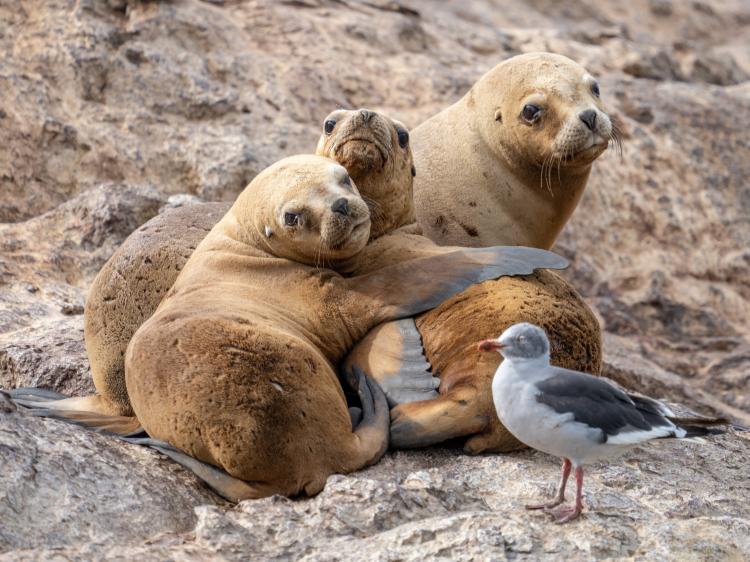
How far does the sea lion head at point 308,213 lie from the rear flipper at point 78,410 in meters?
0.99

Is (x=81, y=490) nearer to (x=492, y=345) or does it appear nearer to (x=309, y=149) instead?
(x=492, y=345)

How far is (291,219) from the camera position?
5.77 m

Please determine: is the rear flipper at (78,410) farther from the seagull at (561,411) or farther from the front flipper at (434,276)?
the seagull at (561,411)

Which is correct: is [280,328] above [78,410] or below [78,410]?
above

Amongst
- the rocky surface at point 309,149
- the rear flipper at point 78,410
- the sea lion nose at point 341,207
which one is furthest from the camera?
the sea lion nose at point 341,207

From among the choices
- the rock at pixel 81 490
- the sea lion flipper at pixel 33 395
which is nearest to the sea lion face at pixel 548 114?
the sea lion flipper at pixel 33 395

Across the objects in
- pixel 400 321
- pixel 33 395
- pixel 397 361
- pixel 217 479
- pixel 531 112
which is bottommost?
pixel 33 395

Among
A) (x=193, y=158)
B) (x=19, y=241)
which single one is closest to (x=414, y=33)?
(x=193, y=158)

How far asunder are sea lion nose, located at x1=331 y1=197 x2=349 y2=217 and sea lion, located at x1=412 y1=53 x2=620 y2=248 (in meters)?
1.41

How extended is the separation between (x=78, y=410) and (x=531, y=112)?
2.71 m

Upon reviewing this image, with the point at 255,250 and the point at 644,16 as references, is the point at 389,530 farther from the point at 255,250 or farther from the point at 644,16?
the point at 644,16

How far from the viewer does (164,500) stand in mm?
4758

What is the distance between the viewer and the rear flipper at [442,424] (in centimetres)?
527

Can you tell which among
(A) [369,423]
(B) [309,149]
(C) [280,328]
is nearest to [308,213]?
(C) [280,328]
